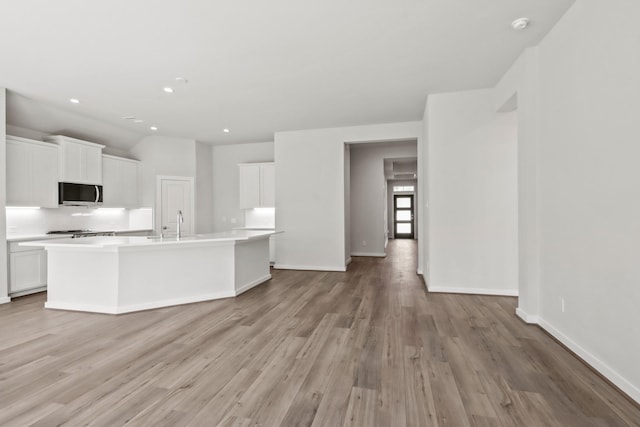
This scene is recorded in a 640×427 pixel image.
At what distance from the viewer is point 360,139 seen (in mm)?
6570

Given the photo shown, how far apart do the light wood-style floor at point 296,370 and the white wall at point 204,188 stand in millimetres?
4058

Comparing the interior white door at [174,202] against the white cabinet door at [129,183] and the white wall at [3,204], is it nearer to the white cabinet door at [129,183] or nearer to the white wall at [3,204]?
the white cabinet door at [129,183]

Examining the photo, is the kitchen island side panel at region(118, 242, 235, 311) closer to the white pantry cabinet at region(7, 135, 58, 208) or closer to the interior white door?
the white pantry cabinet at region(7, 135, 58, 208)

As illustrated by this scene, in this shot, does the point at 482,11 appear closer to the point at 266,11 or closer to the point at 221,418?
the point at 266,11

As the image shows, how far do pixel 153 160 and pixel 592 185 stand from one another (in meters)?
7.58

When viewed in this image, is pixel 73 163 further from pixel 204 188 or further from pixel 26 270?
pixel 204 188

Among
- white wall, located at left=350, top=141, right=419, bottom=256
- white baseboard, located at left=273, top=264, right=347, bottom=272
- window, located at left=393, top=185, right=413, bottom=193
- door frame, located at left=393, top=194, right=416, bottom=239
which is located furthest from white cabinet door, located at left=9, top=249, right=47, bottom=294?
window, located at left=393, top=185, right=413, bottom=193

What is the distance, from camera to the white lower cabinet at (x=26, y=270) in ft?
15.3

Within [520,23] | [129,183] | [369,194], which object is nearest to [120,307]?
[129,183]

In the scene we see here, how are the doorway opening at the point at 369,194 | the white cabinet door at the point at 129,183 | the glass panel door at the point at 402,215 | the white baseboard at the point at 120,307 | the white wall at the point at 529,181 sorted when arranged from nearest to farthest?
the white wall at the point at 529,181, the white baseboard at the point at 120,307, the white cabinet door at the point at 129,183, the doorway opening at the point at 369,194, the glass panel door at the point at 402,215

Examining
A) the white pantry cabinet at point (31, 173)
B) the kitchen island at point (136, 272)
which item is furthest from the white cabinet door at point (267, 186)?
the white pantry cabinet at point (31, 173)

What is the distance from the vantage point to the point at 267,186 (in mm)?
7594

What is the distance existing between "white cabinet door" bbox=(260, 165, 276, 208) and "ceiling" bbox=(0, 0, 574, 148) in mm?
2089

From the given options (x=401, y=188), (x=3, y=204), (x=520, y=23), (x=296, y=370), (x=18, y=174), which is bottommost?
(x=296, y=370)
